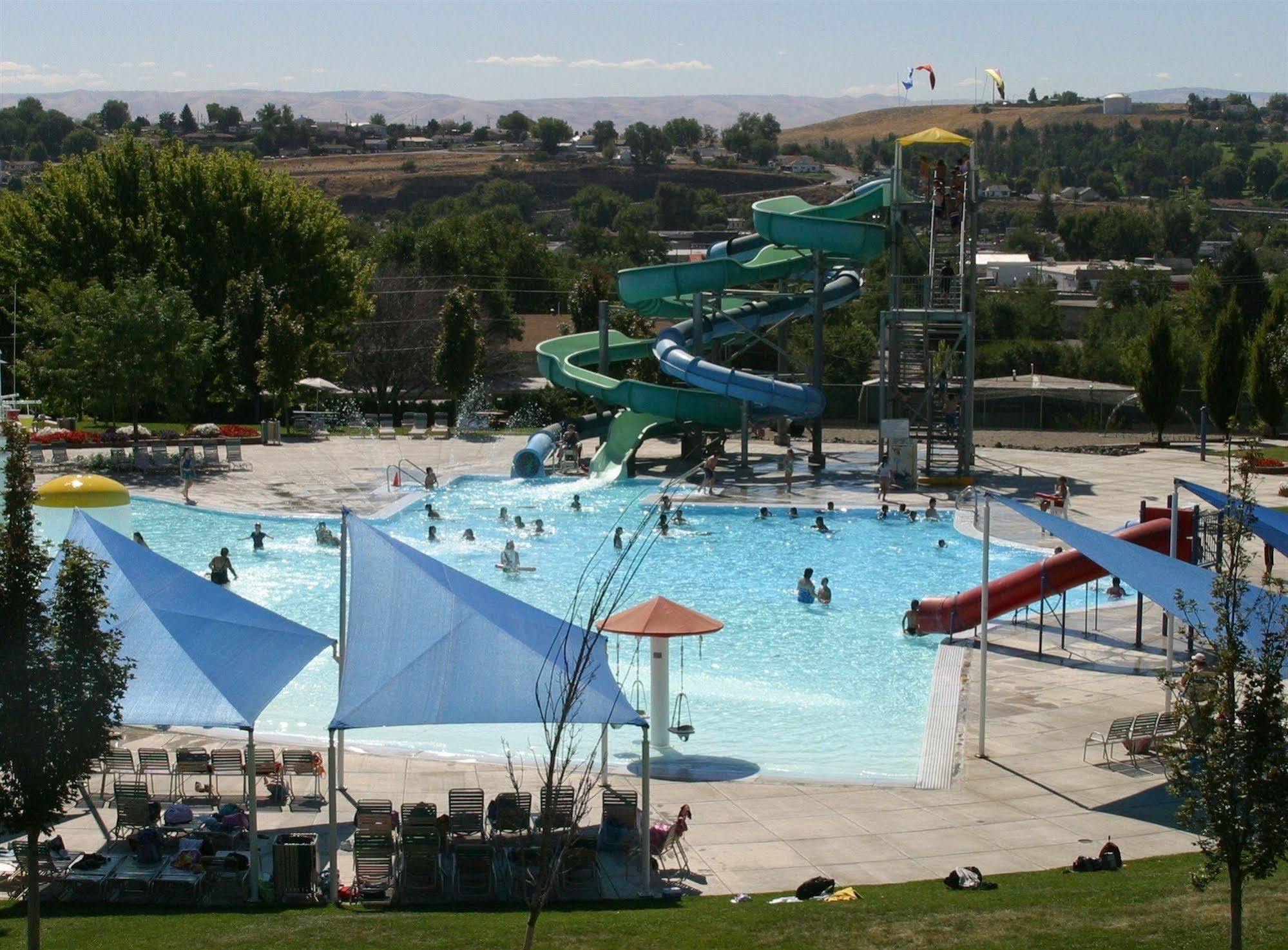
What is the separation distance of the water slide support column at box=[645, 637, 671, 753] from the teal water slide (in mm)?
18210

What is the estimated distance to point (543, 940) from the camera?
1016 cm

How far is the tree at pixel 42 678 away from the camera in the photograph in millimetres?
8961

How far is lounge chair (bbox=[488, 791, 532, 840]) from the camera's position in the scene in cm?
1220

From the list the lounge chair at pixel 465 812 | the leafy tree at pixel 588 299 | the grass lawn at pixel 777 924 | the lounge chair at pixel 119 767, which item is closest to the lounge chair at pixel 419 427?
the leafy tree at pixel 588 299

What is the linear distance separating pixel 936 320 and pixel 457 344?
16.9 m

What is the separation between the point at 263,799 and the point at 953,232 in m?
25.7

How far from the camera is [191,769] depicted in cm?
1414

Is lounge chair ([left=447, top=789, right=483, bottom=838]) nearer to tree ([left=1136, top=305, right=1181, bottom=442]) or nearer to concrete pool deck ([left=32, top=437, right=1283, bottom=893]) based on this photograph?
concrete pool deck ([left=32, top=437, right=1283, bottom=893])

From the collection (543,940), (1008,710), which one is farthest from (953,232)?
(543,940)

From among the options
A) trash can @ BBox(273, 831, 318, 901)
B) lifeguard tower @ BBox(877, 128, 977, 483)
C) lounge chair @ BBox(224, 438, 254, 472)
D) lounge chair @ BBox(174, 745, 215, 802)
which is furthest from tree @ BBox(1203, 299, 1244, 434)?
trash can @ BBox(273, 831, 318, 901)

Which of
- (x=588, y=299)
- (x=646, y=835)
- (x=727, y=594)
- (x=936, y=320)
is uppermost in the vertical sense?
(x=936, y=320)

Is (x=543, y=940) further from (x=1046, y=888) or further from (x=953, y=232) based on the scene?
(x=953, y=232)

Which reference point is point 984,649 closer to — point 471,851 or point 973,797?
point 973,797

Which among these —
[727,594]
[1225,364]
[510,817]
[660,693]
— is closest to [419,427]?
[727,594]
